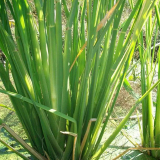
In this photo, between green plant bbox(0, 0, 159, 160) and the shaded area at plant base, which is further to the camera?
the shaded area at plant base

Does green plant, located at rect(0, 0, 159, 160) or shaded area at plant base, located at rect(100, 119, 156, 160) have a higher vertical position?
green plant, located at rect(0, 0, 159, 160)

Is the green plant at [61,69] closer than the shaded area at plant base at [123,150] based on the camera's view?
Yes

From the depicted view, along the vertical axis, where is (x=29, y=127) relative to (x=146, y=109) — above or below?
above

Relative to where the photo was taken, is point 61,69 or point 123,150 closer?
point 61,69

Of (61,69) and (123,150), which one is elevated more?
(61,69)

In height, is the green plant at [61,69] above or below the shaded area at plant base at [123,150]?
above

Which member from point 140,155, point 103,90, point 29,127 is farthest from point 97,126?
point 140,155

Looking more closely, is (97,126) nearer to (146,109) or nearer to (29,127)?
(29,127)

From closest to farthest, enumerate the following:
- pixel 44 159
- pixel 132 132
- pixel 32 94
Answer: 1. pixel 32 94
2. pixel 44 159
3. pixel 132 132
